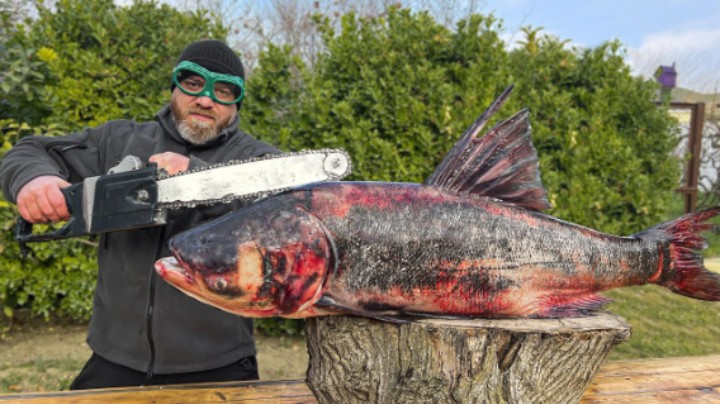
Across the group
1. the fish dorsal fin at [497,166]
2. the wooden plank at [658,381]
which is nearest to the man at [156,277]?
the fish dorsal fin at [497,166]

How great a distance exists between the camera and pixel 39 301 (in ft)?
15.3

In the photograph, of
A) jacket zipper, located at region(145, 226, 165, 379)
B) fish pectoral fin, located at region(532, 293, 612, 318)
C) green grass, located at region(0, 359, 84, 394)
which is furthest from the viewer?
green grass, located at region(0, 359, 84, 394)

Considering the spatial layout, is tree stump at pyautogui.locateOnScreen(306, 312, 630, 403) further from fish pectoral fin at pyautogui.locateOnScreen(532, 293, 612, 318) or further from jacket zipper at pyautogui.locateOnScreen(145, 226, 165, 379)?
jacket zipper at pyautogui.locateOnScreen(145, 226, 165, 379)

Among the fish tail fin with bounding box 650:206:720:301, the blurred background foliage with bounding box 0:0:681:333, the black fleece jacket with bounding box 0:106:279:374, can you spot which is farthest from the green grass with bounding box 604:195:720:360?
the black fleece jacket with bounding box 0:106:279:374

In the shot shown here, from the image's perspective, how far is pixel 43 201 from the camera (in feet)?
6.03

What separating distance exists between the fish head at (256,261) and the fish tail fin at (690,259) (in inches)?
49.7

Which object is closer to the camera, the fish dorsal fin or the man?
the fish dorsal fin

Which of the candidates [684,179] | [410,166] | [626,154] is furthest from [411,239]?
[684,179]

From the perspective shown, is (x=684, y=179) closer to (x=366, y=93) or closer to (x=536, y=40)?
(x=536, y=40)

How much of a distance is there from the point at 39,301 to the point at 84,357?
0.65m

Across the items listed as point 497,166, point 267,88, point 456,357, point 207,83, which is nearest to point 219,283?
point 456,357

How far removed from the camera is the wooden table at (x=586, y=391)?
7.11 feet

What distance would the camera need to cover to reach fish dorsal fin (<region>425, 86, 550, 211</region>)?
1843mm

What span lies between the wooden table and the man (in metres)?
0.19
